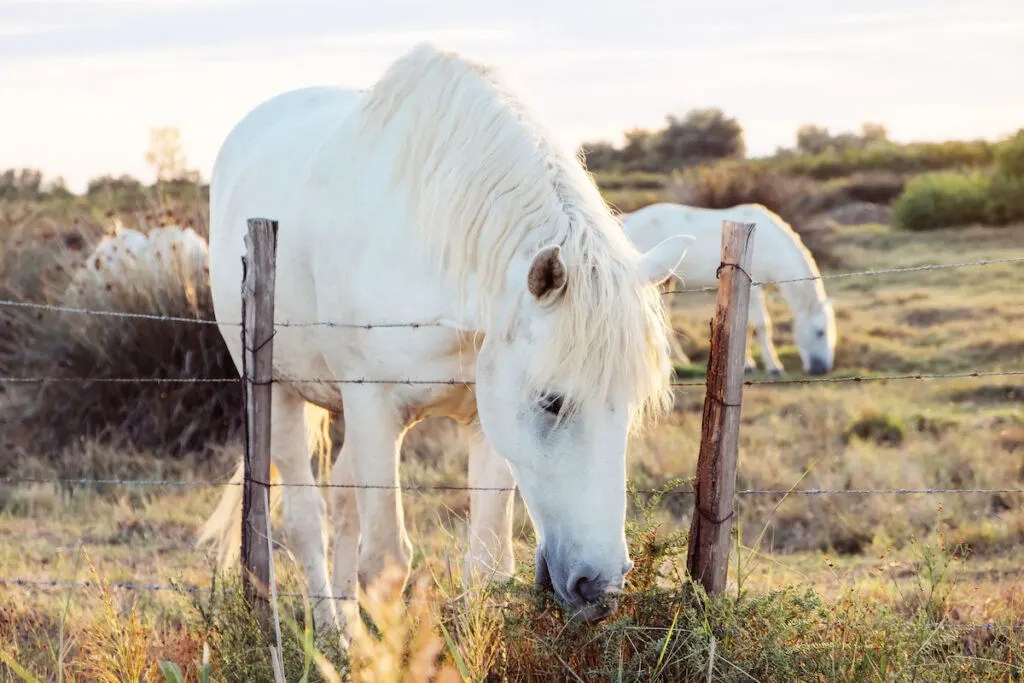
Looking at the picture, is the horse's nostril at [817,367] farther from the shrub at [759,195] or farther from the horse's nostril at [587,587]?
the horse's nostril at [587,587]

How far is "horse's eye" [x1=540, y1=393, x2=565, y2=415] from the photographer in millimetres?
2785

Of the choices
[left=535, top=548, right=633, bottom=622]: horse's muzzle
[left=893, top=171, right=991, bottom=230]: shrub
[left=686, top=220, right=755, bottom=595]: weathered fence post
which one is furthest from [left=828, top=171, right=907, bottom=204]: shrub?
[left=535, top=548, right=633, bottom=622]: horse's muzzle

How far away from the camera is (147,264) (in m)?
7.50

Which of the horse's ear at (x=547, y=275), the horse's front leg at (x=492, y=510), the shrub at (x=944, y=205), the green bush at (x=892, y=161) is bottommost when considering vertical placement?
the horse's front leg at (x=492, y=510)

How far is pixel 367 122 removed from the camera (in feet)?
12.2

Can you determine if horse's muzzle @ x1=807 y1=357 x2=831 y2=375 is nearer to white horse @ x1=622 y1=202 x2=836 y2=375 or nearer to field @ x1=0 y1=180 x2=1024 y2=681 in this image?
white horse @ x1=622 y1=202 x2=836 y2=375

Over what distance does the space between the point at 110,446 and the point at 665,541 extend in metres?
4.93

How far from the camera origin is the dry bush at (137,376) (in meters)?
7.03

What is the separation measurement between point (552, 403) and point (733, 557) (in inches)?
84.4

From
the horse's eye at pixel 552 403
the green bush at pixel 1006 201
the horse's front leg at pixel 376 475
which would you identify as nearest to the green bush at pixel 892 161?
the green bush at pixel 1006 201

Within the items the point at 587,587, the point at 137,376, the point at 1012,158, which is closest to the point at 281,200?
the point at 587,587

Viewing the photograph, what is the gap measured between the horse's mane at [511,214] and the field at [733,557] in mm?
557

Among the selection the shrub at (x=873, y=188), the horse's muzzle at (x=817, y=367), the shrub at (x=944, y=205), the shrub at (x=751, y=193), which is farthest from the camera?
the shrub at (x=873, y=188)

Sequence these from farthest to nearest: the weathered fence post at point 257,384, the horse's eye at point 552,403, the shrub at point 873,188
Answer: the shrub at point 873,188 < the weathered fence post at point 257,384 < the horse's eye at point 552,403
